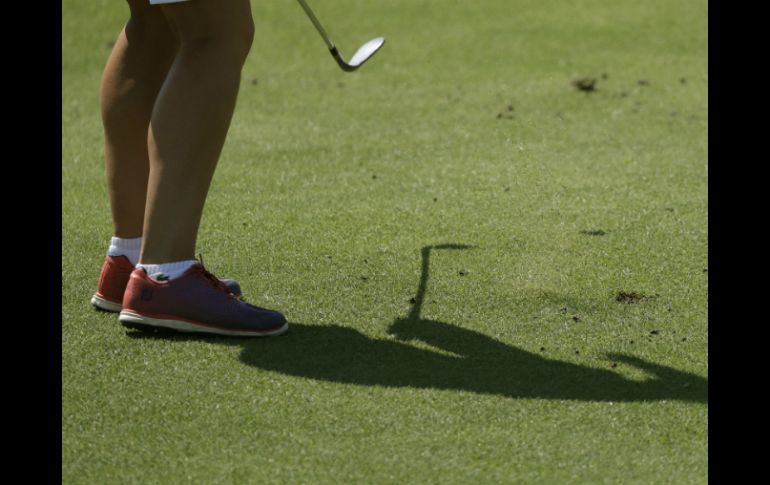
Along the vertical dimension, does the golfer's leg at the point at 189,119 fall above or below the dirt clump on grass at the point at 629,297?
above

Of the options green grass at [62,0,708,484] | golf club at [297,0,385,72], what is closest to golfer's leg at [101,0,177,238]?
green grass at [62,0,708,484]

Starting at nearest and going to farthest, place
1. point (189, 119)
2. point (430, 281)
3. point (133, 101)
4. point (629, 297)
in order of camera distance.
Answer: point (189, 119) < point (133, 101) < point (629, 297) < point (430, 281)

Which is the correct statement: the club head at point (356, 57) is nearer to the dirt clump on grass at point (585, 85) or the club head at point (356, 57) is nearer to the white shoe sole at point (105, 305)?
the white shoe sole at point (105, 305)

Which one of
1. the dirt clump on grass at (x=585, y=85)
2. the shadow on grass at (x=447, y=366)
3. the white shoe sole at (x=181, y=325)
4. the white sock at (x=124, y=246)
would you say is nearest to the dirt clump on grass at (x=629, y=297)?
the shadow on grass at (x=447, y=366)

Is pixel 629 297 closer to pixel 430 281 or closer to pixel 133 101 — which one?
pixel 430 281

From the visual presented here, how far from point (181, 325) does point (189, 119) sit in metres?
0.49

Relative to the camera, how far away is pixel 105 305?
3.25 metres

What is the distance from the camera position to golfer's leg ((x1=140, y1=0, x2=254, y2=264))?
2.95 metres

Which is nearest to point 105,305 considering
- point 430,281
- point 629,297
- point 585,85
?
point 430,281

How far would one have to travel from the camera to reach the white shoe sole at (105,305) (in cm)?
324

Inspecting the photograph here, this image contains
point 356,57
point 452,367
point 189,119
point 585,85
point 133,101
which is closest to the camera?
point 452,367

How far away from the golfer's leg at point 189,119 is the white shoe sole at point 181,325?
15cm
